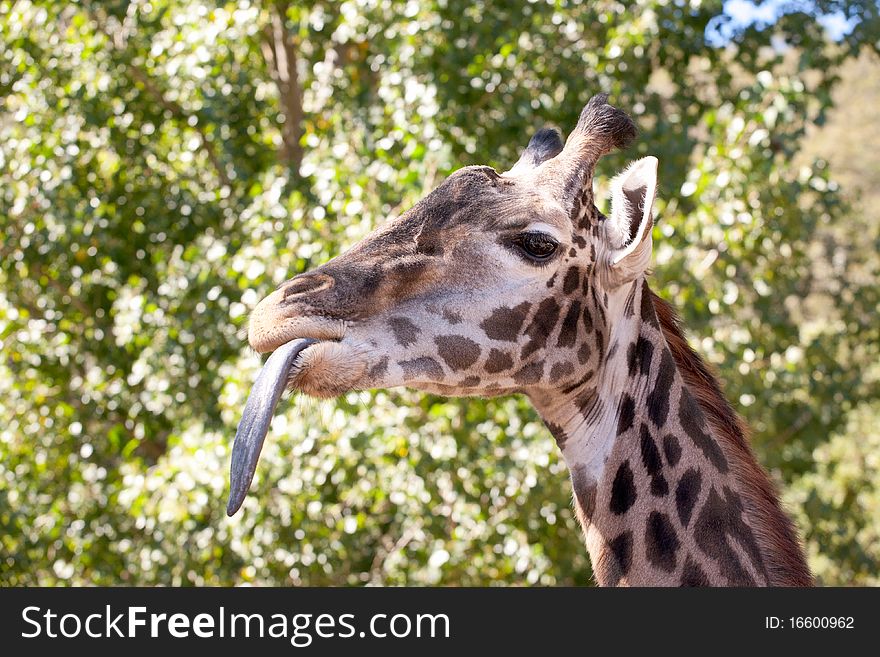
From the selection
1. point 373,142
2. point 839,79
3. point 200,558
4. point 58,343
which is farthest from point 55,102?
point 839,79

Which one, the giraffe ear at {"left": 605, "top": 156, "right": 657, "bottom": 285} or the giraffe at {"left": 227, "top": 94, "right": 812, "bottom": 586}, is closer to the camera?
the giraffe at {"left": 227, "top": 94, "right": 812, "bottom": 586}

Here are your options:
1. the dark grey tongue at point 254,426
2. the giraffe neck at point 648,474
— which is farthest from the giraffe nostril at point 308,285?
the giraffe neck at point 648,474

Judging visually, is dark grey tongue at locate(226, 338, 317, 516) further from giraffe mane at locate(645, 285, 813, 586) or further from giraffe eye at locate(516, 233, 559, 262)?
giraffe mane at locate(645, 285, 813, 586)

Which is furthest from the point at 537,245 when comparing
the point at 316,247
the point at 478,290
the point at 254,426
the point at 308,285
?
the point at 316,247

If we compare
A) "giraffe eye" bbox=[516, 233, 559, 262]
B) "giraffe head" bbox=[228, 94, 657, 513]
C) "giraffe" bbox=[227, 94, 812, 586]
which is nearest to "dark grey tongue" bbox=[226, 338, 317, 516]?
"giraffe head" bbox=[228, 94, 657, 513]

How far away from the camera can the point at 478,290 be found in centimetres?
259

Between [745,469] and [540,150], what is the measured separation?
1.04 meters

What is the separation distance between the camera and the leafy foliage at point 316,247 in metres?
6.02

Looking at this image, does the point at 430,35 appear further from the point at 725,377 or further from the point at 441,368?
the point at 441,368

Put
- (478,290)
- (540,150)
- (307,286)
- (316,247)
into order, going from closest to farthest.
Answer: (307,286)
(478,290)
(540,150)
(316,247)

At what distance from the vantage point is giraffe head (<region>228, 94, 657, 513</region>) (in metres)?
2.37

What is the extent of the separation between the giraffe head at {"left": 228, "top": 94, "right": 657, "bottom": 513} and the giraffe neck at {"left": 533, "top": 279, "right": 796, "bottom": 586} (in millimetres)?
50

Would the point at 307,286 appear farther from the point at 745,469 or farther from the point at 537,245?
the point at 745,469

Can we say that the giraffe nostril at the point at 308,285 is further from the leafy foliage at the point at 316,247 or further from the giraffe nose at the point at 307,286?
the leafy foliage at the point at 316,247
